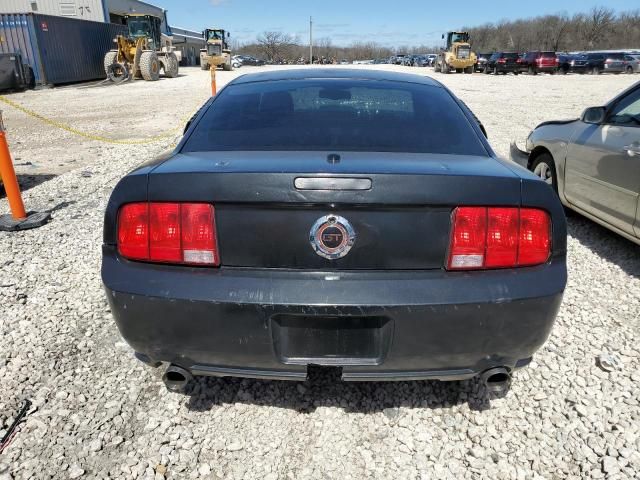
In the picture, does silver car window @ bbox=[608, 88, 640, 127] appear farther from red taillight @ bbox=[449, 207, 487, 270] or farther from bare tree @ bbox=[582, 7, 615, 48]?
bare tree @ bbox=[582, 7, 615, 48]

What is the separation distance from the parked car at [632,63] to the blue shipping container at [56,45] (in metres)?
36.9

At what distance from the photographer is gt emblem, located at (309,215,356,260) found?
5.56 ft

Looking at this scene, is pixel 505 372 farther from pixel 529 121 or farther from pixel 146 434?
pixel 529 121

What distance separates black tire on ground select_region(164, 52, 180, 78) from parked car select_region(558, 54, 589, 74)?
99.8 ft

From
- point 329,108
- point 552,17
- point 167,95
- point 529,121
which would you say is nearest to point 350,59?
point 552,17

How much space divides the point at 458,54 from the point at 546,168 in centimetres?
3827

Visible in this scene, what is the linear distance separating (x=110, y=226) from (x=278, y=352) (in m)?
0.84

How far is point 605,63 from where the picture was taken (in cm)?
3619

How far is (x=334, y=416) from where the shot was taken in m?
2.21

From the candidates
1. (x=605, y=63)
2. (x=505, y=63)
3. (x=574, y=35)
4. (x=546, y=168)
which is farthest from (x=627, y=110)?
(x=574, y=35)

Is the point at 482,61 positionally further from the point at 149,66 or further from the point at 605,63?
the point at 149,66

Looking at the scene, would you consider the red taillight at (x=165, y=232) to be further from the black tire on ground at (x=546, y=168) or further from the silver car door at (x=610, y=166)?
the black tire on ground at (x=546, y=168)

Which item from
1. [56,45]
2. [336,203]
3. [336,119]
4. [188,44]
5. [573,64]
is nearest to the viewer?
[336,203]

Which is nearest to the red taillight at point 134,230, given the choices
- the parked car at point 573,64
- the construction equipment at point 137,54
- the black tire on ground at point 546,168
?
the black tire on ground at point 546,168
